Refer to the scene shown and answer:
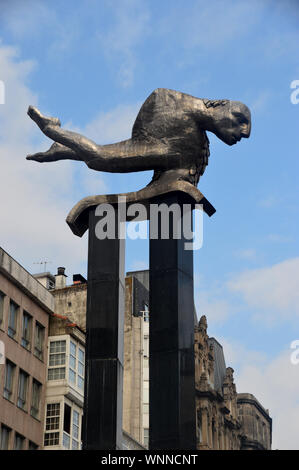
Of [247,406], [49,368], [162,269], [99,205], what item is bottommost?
[162,269]

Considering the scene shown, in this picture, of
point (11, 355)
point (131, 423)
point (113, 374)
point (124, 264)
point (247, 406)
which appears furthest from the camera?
point (247, 406)

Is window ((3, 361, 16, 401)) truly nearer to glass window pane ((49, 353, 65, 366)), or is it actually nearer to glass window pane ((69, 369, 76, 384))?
glass window pane ((49, 353, 65, 366))

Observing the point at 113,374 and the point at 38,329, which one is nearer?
the point at 113,374

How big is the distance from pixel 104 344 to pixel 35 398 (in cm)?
2796

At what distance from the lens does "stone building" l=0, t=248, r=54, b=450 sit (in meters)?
48.1

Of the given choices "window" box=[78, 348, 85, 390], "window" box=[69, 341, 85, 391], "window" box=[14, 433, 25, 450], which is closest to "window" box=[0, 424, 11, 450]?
"window" box=[14, 433, 25, 450]

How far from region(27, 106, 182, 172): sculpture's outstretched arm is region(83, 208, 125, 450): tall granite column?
56.0 inches

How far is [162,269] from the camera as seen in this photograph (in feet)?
82.1

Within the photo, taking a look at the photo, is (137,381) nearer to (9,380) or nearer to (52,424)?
(52,424)

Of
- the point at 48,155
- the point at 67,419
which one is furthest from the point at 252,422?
the point at 48,155

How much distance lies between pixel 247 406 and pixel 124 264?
72.0 meters

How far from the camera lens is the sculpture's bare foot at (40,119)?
2777cm
